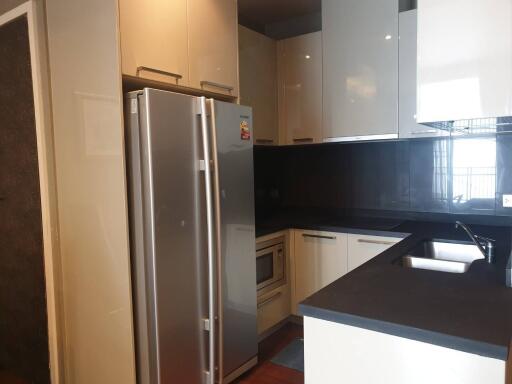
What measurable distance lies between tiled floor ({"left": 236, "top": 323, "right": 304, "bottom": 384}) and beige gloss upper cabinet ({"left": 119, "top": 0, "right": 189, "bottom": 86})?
1.71m

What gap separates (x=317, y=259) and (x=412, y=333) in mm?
1783

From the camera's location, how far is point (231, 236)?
82.0 inches

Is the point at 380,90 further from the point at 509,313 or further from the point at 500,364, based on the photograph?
the point at 500,364

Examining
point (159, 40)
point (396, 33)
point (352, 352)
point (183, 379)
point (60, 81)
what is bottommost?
point (183, 379)

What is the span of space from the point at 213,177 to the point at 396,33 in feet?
5.35

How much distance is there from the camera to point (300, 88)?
302cm

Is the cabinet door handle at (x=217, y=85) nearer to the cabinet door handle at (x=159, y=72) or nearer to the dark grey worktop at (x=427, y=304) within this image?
the cabinet door handle at (x=159, y=72)

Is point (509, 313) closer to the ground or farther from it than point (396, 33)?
closer to the ground

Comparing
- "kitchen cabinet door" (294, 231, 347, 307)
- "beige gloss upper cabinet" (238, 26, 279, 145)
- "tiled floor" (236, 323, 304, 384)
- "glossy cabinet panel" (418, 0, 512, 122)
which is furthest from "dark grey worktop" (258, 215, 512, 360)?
"beige gloss upper cabinet" (238, 26, 279, 145)

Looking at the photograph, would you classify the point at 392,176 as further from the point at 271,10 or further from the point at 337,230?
the point at 271,10

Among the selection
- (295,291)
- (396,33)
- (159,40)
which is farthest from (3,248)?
(396,33)

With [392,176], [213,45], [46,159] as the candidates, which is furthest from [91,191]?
[392,176]

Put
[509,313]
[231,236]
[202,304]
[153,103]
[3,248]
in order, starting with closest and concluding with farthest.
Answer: [509,313]
[153,103]
[202,304]
[231,236]
[3,248]

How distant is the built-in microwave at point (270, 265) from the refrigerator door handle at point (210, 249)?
62 centimetres
